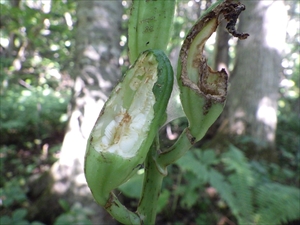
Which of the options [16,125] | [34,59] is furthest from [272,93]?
[34,59]

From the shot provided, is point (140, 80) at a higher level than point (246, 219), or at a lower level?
higher

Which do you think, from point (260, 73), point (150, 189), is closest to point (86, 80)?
point (150, 189)

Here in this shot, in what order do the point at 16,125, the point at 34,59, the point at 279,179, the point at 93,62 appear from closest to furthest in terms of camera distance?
the point at 93,62 < the point at 279,179 < the point at 16,125 < the point at 34,59

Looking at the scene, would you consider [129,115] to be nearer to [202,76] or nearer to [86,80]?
[202,76]

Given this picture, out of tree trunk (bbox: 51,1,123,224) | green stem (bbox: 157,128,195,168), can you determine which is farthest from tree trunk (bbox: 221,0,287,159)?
green stem (bbox: 157,128,195,168)

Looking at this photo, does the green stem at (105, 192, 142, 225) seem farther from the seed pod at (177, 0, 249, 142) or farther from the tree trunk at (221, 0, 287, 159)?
the tree trunk at (221, 0, 287, 159)

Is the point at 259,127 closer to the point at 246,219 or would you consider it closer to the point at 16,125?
the point at 246,219

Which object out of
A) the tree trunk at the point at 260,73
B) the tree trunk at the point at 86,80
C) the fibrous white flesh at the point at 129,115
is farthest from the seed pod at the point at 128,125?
the tree trunk at the point at 260,73
